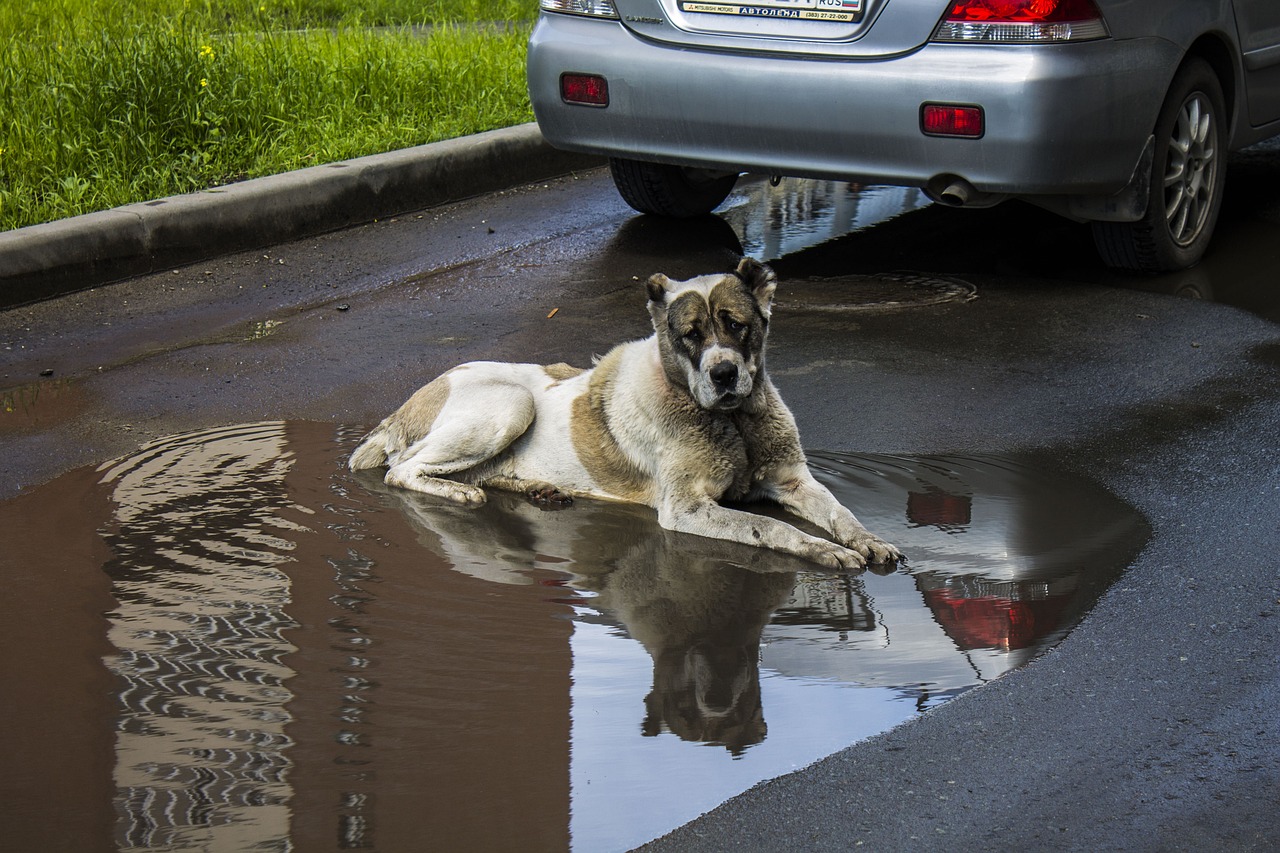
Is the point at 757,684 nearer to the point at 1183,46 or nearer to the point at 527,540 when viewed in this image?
the point at 527,540

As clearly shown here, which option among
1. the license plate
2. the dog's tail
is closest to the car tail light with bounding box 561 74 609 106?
the license plate

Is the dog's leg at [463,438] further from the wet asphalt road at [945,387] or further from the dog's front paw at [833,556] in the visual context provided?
the dog's front paw at [833,556]

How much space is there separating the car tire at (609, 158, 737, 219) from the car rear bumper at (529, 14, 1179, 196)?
83 centimetres

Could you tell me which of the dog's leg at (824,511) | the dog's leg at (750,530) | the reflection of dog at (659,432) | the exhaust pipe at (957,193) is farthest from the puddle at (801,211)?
the dog's leg at (750,530)

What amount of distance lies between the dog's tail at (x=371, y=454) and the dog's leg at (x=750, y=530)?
3.65 feet

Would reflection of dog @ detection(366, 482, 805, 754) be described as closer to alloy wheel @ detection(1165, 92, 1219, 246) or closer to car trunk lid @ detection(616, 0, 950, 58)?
car trunk lid @ detection(616, 0, 950, 58)

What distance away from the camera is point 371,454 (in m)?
5.36

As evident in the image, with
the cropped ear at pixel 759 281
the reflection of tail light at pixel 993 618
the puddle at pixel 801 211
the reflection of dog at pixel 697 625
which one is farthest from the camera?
the puddle at pixel 801 211

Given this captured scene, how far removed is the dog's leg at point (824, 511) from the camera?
4.51m

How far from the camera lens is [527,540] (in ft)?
15.7

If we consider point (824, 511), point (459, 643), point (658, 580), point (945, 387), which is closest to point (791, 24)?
point (945, 387)

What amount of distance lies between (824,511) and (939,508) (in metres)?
0.40

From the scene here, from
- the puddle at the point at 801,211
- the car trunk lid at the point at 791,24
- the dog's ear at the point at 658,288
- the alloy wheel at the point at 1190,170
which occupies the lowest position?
the puddle at the point at 801,211

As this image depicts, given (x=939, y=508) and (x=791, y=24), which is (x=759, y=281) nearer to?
(x=939, y=508)
